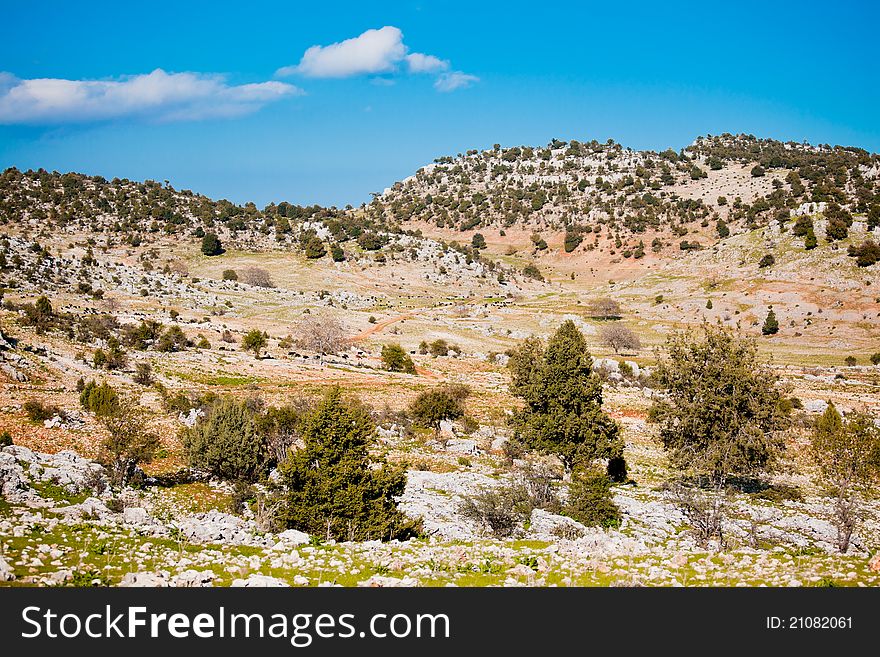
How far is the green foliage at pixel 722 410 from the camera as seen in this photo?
92.9 feet

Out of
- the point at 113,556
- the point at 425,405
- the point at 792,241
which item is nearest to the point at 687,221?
the point at 792,241

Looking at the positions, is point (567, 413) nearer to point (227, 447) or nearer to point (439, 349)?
point (227, 447)

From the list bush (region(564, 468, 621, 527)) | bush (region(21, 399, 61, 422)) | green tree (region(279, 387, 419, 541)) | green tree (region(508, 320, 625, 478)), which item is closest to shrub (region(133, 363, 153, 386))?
bush (region(21, 399, 61, 422))

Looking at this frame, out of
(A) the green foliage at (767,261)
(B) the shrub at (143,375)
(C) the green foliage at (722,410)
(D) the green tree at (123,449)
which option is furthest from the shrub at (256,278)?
(C) the green foliage at (722,410)

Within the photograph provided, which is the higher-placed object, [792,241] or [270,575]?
[792,241]

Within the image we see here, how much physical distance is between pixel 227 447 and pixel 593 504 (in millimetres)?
16216

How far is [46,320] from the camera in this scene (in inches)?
2584

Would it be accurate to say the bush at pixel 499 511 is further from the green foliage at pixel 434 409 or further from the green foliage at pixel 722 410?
the green foliage at pixel 434 409

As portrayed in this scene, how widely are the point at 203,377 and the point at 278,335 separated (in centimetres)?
3362

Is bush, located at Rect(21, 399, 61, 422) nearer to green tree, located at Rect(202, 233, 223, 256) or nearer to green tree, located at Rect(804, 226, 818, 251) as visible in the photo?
green tree, located at Rect(202, 233, 223, 256)

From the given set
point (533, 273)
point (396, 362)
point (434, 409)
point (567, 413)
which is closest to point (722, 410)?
point (567, 413)

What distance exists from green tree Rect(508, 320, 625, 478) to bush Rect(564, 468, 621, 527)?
5474 mm

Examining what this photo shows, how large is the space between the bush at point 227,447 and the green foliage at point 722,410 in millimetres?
20193
